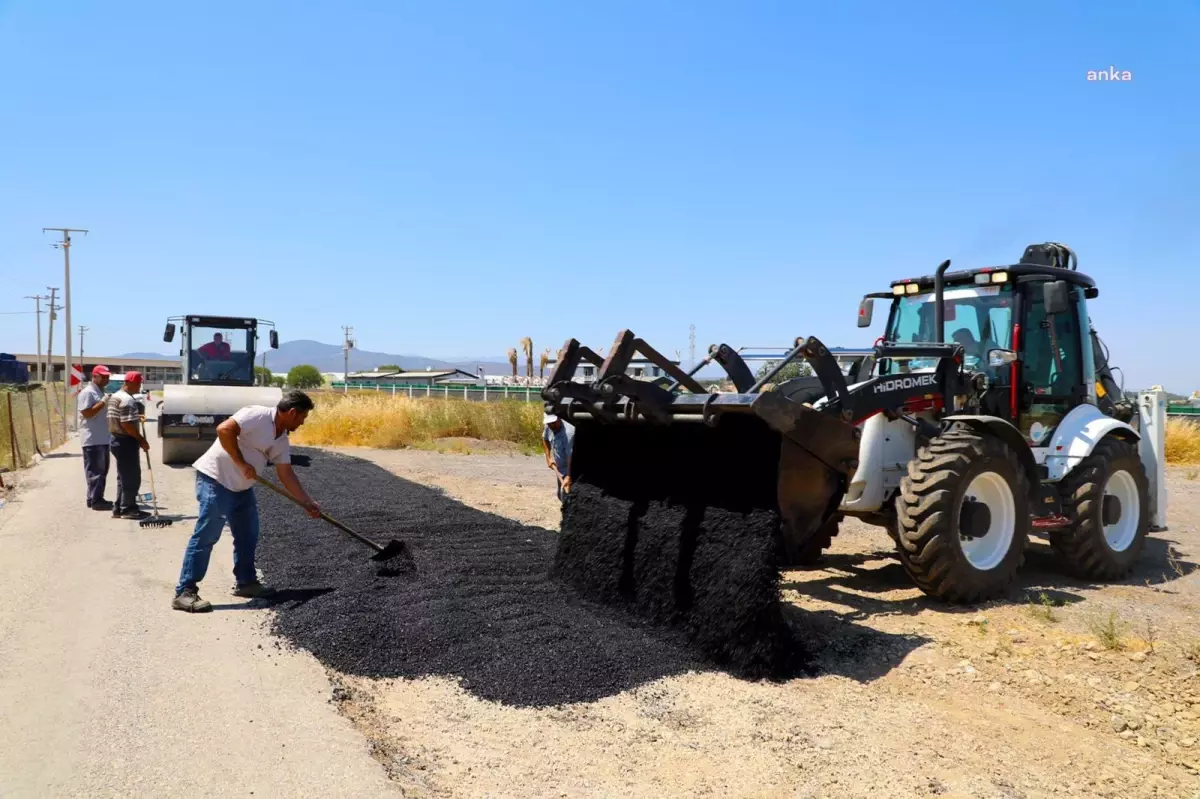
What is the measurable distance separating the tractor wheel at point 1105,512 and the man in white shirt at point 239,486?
5980mm

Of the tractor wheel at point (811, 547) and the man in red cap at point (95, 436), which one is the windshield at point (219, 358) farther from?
the tractor wheel at point (811, 547)

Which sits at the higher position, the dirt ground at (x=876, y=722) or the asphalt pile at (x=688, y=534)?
the asphalt pile at (x=688, y=534)

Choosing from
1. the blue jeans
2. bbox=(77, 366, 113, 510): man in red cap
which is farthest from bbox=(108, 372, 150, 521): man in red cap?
the blue jeans

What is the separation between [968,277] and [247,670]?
6372 millimetres

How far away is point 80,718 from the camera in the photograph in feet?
13.9

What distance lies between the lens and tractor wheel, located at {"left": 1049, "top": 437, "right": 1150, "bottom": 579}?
730cm

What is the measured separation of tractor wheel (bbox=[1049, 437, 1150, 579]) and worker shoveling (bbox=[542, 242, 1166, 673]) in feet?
0.05

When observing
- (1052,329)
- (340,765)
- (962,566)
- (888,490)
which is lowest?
(340,765)

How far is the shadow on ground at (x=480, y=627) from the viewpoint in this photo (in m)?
4.88

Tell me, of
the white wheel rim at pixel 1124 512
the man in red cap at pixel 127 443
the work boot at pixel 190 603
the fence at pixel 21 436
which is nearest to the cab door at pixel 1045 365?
the white wheel rim at pixel 1124 512

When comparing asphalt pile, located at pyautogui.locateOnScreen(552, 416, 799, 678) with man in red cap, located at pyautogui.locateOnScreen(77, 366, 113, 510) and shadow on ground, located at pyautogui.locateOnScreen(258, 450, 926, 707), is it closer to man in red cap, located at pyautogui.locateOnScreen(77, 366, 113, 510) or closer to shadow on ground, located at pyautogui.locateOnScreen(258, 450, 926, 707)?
shadow on ground, located at pyautogui.locateOnScreen(258, 450, 926, 707)

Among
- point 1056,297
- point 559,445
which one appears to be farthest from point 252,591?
point 1056,297

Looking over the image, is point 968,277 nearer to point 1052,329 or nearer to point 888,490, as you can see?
point 1052,329

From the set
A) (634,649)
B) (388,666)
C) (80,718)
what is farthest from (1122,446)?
(80,718)
